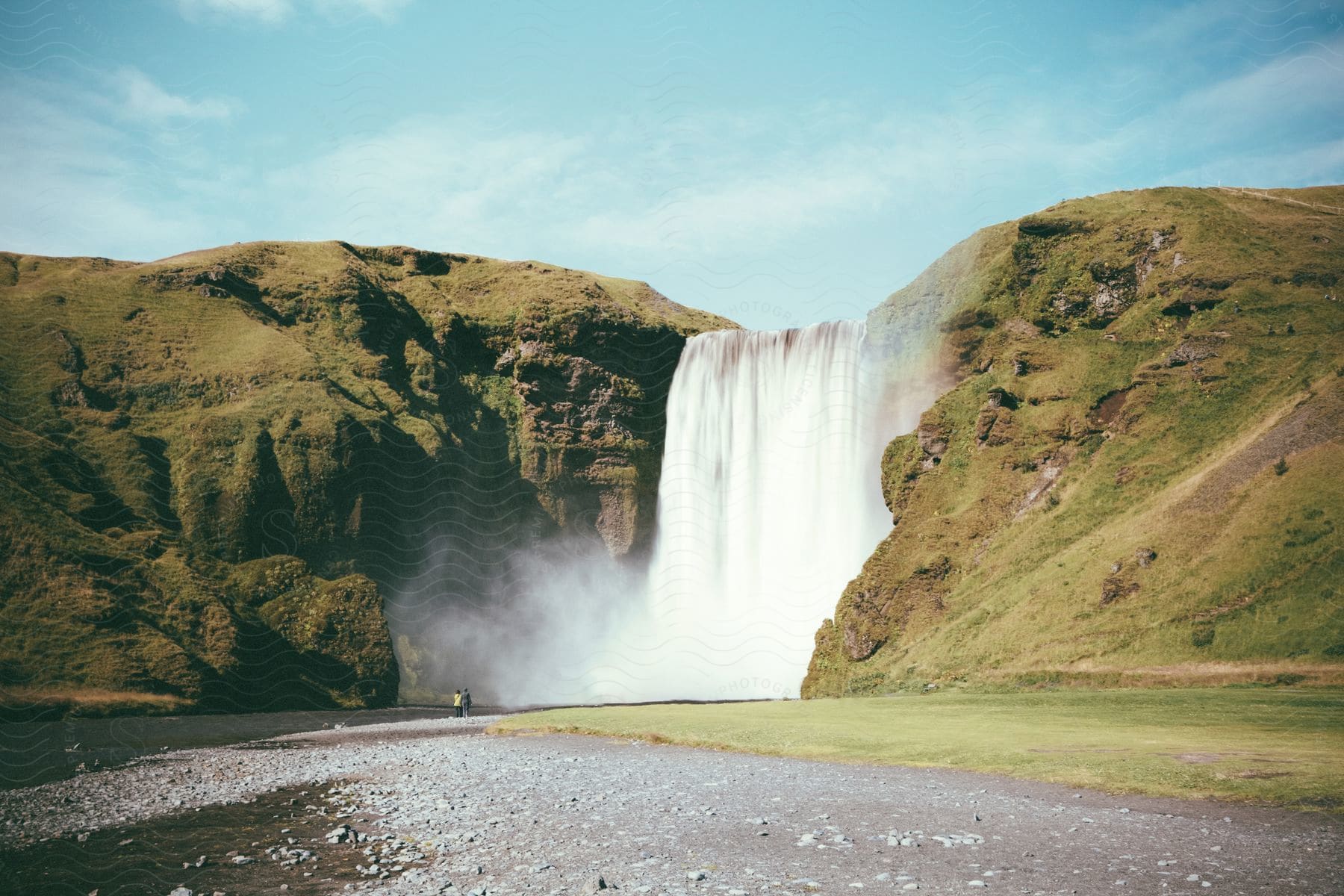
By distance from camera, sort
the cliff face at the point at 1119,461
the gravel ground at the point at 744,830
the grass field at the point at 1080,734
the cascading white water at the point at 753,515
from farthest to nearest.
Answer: the cascading white water at the point at 753,515
the cliff face at the point at 1119,461
the grass field at the point at 1080,734
the gravel ground at the point at 744,830

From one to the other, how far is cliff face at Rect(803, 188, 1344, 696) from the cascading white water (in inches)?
299

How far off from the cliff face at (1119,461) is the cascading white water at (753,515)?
24.9 ft

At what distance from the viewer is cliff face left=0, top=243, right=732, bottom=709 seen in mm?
61938

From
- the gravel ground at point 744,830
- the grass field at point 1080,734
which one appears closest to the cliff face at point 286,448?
the grass field at point 1080,734

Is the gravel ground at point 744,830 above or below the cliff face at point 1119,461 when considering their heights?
below

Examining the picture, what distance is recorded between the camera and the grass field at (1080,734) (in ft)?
61.8

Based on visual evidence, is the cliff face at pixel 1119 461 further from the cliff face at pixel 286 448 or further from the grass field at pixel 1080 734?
the cliff face at pixel 286 448

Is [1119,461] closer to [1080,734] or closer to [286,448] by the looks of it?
[1080,734]

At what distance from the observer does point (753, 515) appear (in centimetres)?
8512

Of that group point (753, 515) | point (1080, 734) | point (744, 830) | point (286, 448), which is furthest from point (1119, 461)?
point (286, 448)

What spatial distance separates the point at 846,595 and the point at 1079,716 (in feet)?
100

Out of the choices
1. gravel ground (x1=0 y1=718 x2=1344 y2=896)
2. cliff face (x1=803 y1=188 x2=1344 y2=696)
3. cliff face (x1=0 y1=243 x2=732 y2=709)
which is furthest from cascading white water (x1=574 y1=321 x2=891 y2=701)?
gravel ground (x1=0 y1=718 x2=1344 y2=896)

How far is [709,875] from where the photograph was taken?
13109 mm

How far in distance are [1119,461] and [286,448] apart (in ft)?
227
